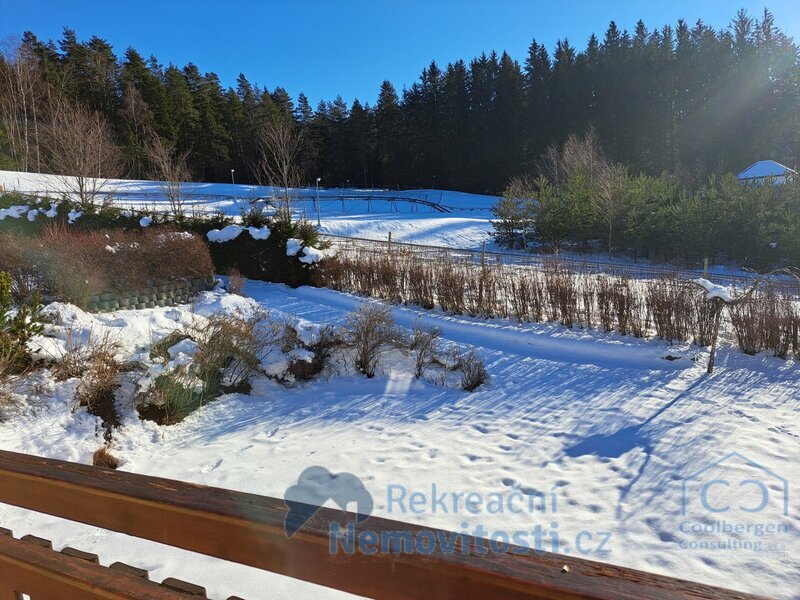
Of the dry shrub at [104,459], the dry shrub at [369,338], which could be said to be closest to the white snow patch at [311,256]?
the dry shrub at [369,338]

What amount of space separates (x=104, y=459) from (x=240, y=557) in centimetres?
509

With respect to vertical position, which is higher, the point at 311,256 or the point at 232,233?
the point at 232,233

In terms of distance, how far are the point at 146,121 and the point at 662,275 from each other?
199ft

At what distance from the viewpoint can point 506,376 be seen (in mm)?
8250

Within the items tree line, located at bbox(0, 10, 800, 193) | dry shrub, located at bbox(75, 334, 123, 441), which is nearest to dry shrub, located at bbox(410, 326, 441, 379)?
dry shrub, located at bbox(75, 334, 123, 441)

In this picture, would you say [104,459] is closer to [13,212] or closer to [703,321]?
[703,321]

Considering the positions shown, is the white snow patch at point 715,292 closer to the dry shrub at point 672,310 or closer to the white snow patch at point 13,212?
the dry shrub at point 672,310

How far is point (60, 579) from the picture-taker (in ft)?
4.55

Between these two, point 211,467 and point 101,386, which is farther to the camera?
point 101,386

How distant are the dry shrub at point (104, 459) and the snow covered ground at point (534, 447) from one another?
0.13 metres

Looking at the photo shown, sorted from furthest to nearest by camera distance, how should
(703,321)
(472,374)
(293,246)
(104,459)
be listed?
(293,246) → (703,321) → (472,374) → (104,459)

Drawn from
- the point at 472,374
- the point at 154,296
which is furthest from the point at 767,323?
the point at 154,296

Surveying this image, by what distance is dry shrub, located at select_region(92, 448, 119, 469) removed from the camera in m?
5.27

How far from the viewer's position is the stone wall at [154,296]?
10656 mm
